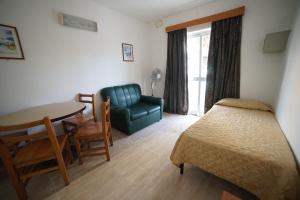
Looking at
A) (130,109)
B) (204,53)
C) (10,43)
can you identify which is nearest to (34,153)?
(10,43)

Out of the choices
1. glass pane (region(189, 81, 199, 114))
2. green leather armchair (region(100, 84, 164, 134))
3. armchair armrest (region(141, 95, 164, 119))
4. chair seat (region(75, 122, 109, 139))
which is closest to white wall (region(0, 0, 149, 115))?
green leather armchair (region(100, 84, 164, 134))

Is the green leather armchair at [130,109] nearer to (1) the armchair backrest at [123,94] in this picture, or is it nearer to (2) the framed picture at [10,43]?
(1) the armchair backrest at [123,94]

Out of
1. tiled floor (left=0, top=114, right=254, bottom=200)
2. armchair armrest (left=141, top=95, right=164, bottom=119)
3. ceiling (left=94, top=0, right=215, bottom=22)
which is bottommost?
tiled floor (left=0, top=114, right=254, bottom=200)

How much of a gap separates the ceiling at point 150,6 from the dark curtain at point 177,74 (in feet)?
1.72

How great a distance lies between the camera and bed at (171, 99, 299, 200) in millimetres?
1046

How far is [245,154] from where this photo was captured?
120 cm

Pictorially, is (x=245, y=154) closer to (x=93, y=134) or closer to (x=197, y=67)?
(x=93, y=134)

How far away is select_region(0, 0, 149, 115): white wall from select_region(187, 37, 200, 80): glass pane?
1744 millimetres

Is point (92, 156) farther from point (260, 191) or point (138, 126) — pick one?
point (260, 191)

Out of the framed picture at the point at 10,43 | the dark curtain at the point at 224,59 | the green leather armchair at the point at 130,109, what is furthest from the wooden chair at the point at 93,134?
the dark curtain at the point at 224,59

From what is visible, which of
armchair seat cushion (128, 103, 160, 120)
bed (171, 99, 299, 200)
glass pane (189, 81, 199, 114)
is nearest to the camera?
bed (171, 99, 299, 200)

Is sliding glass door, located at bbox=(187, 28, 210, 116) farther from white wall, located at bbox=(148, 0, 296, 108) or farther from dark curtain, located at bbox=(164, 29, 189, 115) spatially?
white wall, located at bbox=(148, 0, 296, 108)

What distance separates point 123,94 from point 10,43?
2.08 m

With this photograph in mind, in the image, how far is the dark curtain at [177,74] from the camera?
3.50 meters
